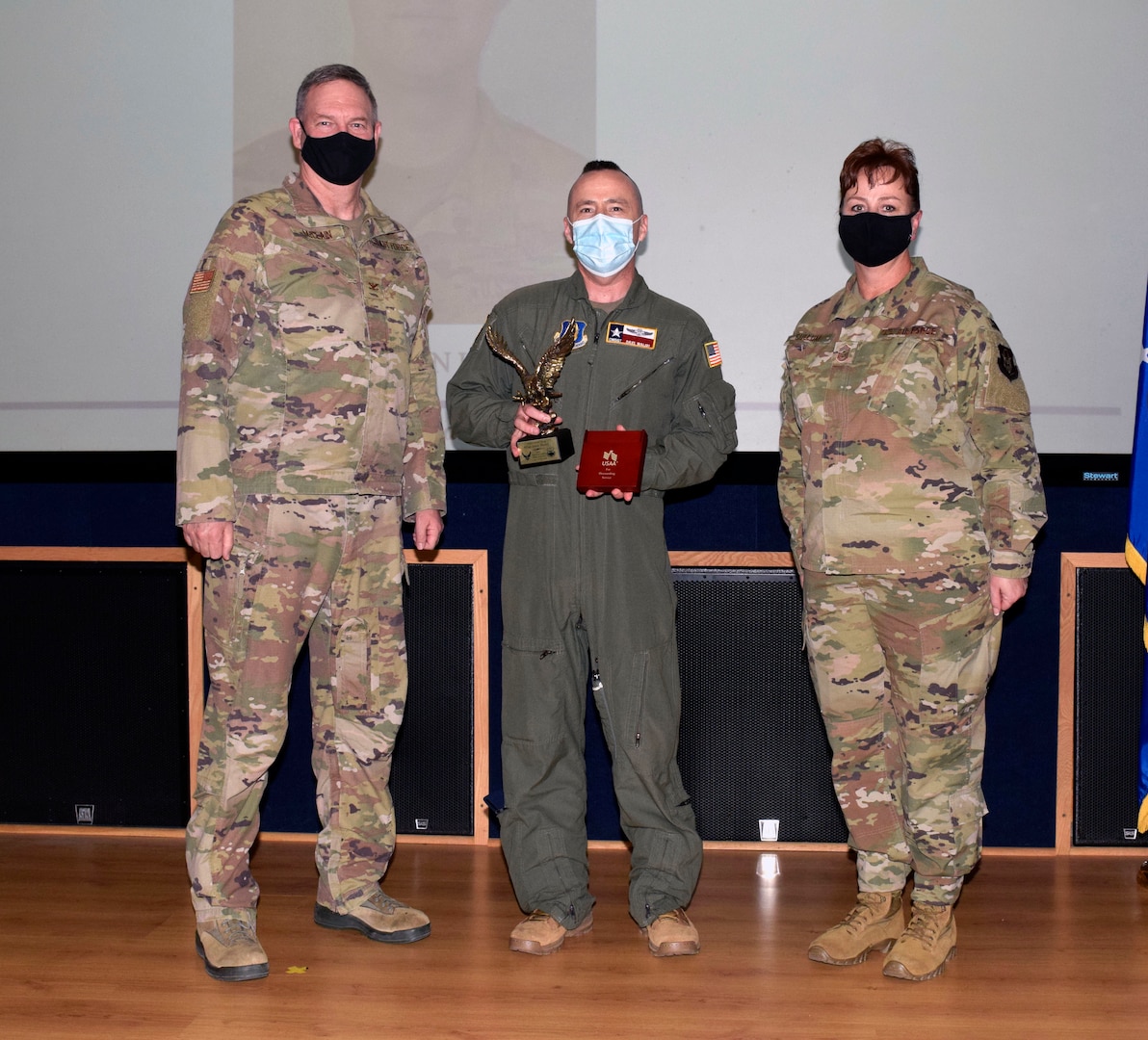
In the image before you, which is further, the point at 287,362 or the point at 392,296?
the point at 392,296

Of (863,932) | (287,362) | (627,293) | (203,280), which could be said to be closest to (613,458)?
(627,293)

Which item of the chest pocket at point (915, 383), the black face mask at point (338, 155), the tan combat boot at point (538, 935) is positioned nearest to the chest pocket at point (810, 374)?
the chest pocket at point (915, 383)

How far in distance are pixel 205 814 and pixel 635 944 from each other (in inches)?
40.1

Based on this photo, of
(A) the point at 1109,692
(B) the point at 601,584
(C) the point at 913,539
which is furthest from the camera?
(A) the point at 1109,692

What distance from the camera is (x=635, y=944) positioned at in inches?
102

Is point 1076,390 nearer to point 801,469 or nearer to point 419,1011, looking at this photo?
point 801,469

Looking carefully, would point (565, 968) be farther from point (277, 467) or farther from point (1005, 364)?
point (1005, 364)

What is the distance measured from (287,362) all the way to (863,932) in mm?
1794

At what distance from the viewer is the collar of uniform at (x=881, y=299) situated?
2.44 m

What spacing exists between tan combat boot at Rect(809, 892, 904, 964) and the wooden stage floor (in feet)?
0.12

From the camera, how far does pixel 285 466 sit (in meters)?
2.42

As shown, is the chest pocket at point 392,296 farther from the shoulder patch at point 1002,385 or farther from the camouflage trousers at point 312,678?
the shoulder patch at point 1002,385

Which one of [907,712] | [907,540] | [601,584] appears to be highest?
[907,540]

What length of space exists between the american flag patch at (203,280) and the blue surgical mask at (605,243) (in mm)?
807
